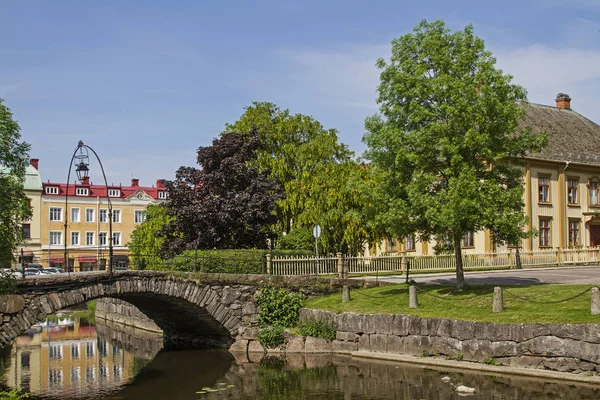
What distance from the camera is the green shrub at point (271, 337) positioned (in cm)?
2716

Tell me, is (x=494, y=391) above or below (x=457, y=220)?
below

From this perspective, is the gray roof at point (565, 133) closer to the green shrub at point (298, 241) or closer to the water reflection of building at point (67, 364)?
the green shrub at point (298, 241)

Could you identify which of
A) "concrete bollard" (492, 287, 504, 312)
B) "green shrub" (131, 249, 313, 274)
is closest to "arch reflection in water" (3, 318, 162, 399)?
"green shrub" (131, 249, 313, 274)

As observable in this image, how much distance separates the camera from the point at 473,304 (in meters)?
22.9

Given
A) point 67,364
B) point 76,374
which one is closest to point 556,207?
point 67,364

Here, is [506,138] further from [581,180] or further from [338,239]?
[581,180]

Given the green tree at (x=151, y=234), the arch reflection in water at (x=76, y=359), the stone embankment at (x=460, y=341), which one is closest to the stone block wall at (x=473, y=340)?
the stone embankment at (x=460, y=341)

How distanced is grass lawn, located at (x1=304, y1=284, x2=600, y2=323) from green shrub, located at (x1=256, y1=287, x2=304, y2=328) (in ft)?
1.86

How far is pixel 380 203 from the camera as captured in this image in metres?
26.1

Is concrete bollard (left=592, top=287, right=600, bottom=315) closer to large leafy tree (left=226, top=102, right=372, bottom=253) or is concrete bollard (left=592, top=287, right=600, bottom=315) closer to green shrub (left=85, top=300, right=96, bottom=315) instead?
large leafy tree (left=226, top=102, right=372, bottom=253)

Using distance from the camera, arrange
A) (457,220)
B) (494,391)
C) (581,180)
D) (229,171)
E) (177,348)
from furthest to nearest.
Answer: (581,180) < (229,171) < (177,348) < (457,220) < (494,391)

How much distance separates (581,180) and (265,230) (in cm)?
2389

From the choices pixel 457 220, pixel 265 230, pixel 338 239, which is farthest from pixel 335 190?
pixel 457 220

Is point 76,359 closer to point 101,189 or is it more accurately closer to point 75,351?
point 75,351
